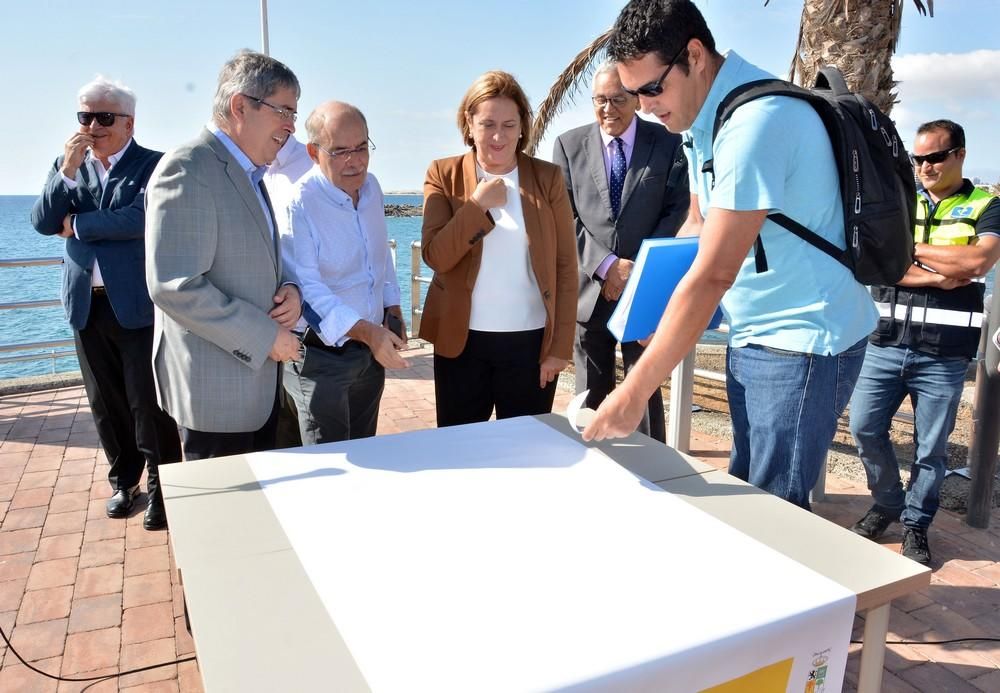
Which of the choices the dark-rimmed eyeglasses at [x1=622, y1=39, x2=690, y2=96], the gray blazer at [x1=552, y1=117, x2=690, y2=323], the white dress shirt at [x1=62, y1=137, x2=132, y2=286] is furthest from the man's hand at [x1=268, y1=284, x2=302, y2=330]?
the gray blazer at [x1=552, y1=117, x2=690, y2=323]

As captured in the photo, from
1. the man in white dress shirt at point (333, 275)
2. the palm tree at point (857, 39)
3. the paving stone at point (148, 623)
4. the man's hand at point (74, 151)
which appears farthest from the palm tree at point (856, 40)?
the paving stone at point (148, 623)

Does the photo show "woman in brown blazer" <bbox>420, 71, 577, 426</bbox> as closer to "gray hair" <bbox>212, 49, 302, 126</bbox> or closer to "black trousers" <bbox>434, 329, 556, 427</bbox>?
"black trousers" <bbox>434, 329, 556, 427</bbox>

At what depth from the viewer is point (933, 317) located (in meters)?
2.86

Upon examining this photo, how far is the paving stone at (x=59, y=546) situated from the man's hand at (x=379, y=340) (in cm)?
171

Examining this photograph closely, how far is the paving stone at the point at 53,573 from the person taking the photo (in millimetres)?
2741

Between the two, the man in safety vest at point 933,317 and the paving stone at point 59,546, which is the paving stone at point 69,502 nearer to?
the paving stone at point 59,546

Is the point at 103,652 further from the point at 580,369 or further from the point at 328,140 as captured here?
the point at 580,369

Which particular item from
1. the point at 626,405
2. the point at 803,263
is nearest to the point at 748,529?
the point at 626,405

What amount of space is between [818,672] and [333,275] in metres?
1.79

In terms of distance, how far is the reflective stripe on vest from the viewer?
281cm

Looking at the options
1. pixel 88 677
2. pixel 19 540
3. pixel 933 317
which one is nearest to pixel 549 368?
pixel 933 317

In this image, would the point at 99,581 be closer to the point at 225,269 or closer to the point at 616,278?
the point at 225,269

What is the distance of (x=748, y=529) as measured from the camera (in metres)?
1.36

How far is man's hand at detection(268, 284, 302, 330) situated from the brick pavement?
3.63 ft
